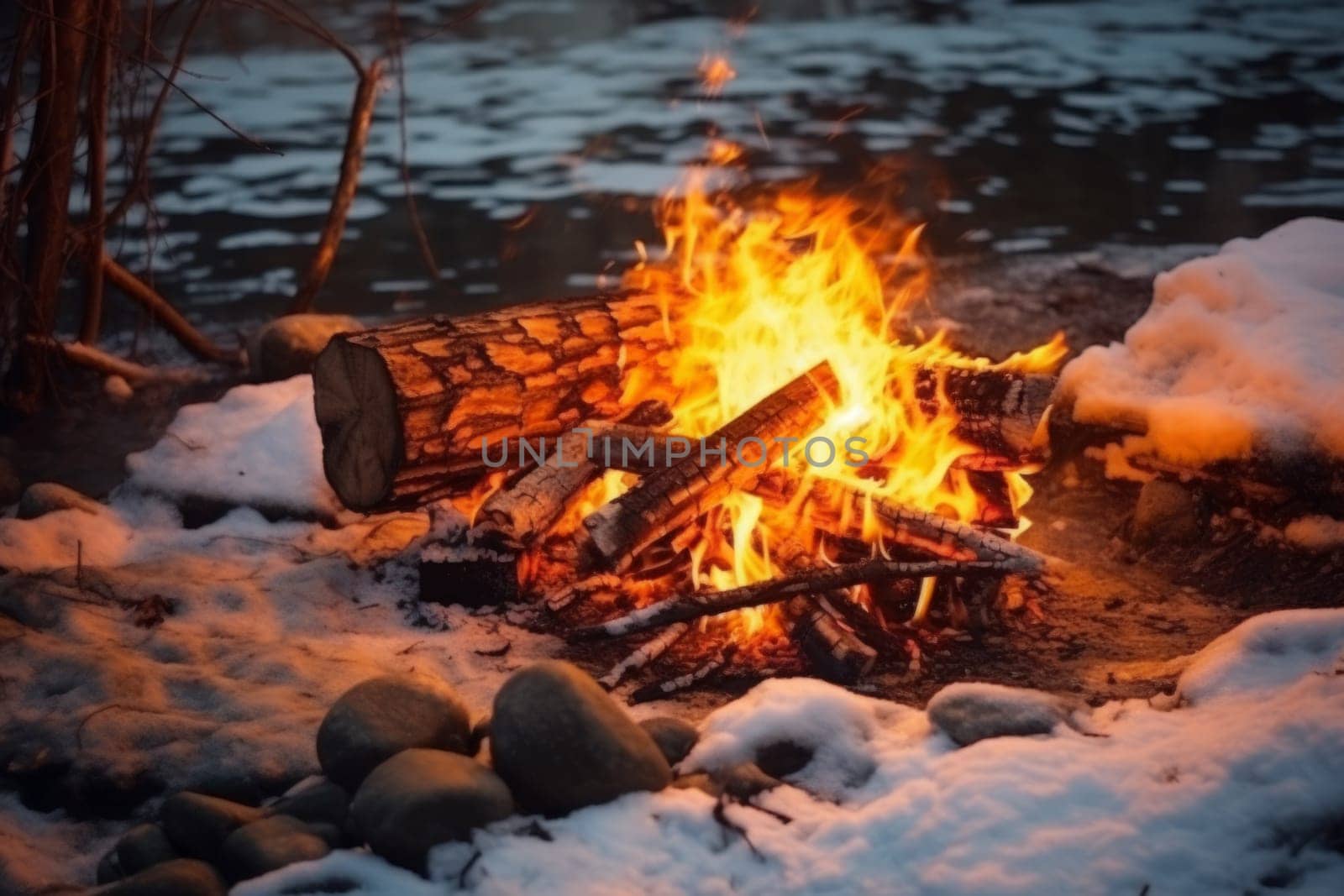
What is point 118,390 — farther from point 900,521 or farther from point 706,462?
point 900,521

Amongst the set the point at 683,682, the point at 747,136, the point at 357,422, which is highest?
the point at 747,136

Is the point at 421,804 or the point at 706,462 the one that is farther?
the point at 706,462

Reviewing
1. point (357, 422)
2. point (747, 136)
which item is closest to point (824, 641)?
point (357, 422)

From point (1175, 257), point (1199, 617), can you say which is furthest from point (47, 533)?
point (1175, 257)

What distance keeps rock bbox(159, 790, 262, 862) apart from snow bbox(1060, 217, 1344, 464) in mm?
3601

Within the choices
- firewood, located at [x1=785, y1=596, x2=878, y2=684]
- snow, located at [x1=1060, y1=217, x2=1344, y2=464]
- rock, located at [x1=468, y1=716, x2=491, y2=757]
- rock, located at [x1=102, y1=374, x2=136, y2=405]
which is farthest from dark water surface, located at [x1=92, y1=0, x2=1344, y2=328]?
snow, located at [x1=1060, y1=217, x2=1344, y2=464]

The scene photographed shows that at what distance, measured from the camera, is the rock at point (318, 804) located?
131 inches

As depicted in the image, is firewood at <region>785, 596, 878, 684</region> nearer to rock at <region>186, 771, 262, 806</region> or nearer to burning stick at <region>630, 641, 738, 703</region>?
burning stick at <region>630, 641, 738, 703</region>

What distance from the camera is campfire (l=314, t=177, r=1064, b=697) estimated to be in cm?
435

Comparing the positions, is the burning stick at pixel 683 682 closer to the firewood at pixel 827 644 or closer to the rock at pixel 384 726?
the firewood at pixel 827 644

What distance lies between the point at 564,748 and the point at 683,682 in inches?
36.6

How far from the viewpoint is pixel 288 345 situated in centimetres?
674

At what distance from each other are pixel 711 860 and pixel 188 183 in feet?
32.0

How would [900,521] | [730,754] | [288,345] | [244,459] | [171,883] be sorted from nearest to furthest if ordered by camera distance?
[171,883], [730,754], [900,521], [244,459], [288,345]
